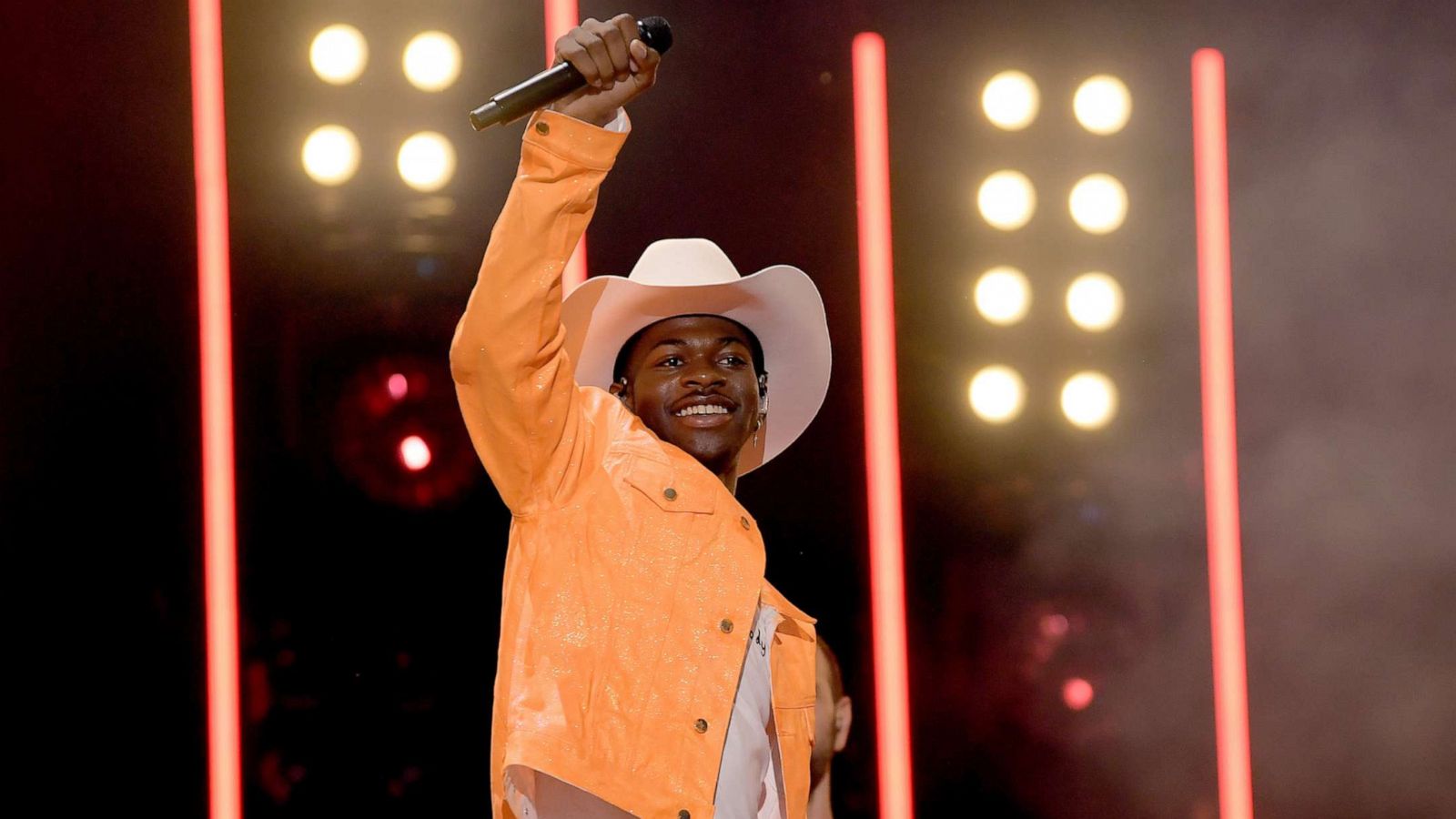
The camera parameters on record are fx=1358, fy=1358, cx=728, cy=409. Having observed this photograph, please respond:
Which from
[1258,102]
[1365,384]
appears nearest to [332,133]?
[1258,102]

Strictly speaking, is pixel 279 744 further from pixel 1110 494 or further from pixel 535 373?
pixel 1110 494

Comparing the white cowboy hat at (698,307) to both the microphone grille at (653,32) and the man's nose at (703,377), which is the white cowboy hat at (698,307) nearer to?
the man's nose at (703,377)

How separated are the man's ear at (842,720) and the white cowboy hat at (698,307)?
673 mm

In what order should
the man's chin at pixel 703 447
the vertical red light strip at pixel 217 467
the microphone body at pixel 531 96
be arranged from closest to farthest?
1. the microphone body at pixel 531 96
2. the man's chin at pixel 703 447
3. the vertical red light strip at pixel 217 467

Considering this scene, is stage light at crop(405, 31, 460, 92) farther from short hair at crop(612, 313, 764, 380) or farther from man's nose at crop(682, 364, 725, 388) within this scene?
man's nose at crop(682, 364, 725, 388)

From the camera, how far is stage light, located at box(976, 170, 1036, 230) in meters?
2.49

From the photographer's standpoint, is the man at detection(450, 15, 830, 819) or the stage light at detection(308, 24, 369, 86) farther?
the stage light at detection(308, 24, 369, 86)

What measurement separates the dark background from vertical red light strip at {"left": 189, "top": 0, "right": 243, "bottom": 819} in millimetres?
33

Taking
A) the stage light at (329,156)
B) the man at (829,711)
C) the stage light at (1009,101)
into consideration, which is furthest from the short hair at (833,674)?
the stage light at (329,156)

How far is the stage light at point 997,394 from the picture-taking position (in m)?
2.48

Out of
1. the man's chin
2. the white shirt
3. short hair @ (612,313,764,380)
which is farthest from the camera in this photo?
short hair @ (612,313,764,380)

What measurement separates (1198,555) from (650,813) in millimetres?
1430

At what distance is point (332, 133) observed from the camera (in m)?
2.36

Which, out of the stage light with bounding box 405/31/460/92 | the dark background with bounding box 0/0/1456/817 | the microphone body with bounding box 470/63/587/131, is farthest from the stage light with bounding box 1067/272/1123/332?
the microphone body with bounding box 470/63/587/131
